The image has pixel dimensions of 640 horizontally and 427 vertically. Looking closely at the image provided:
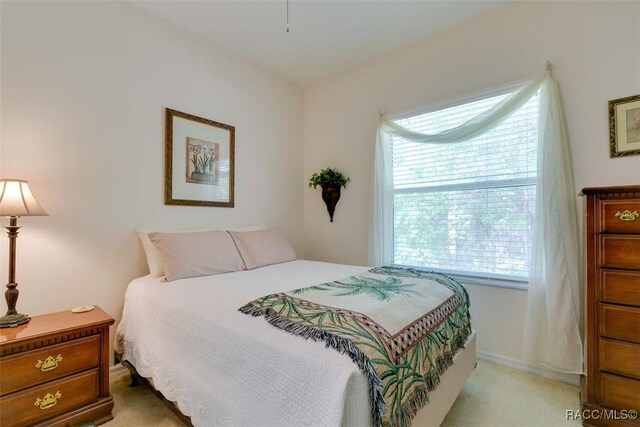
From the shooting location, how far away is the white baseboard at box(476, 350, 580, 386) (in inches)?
79.8

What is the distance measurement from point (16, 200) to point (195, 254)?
1001 mm

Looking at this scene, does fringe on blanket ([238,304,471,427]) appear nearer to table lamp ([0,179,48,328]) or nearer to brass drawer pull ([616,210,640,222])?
brass drawer pull ([616,210,640,222])

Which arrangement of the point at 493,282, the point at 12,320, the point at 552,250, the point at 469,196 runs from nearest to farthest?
the point at 12,320
the point at 552,250
the point at 493,282
the point at 469,196

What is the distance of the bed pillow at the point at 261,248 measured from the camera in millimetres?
2516

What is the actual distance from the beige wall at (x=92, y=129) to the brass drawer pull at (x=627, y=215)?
2.89 meters

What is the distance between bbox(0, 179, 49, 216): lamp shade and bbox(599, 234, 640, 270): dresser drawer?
3.11 m

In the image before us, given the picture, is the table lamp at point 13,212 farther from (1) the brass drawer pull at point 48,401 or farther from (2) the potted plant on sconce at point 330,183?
(2) the potted plant on sconce at point 330,183

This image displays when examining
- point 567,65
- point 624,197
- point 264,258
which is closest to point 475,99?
point 567,65

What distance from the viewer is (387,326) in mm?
1156

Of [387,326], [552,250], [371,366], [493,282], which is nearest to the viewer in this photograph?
[371,366]

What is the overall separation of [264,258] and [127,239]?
1.07 metres

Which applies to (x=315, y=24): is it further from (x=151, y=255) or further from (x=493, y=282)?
(x=493, y=282)

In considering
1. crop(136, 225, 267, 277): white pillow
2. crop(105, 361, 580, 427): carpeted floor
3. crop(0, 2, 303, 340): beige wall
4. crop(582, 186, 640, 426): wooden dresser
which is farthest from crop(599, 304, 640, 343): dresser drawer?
crop(0, 2, 303, 340): beige wall

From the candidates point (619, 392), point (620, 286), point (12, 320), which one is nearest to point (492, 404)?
point (619, 392)
